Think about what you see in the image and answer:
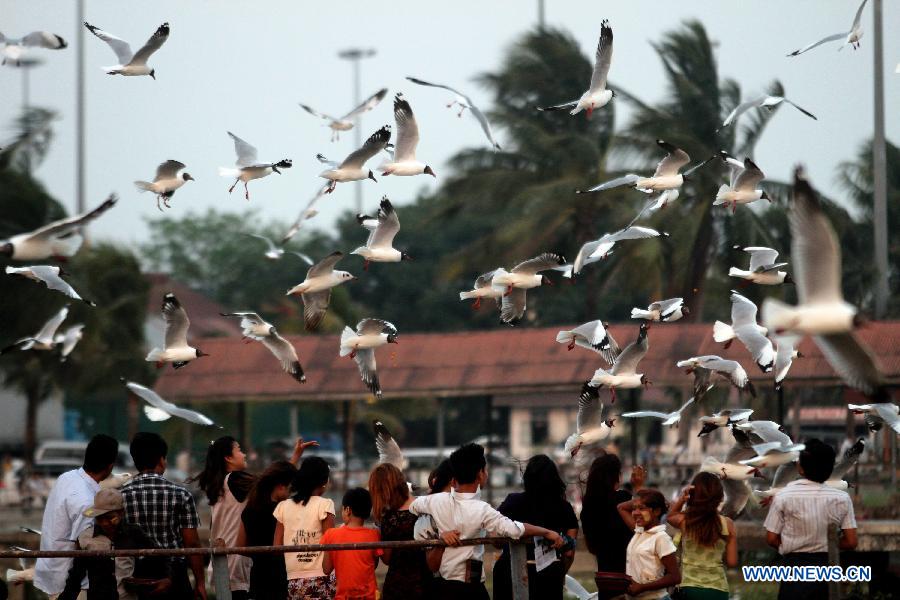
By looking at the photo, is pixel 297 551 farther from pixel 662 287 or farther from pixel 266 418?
pixel 266 418

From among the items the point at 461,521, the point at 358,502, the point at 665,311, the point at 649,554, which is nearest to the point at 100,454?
the point at 358,502

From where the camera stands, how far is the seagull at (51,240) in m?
8.41

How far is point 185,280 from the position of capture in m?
63.6

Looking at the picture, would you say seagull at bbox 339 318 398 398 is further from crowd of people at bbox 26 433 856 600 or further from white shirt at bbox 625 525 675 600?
white shirt at bbox 625 525 675 600

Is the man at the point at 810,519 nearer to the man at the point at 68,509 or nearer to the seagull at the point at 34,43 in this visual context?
the man at the point at 68,509

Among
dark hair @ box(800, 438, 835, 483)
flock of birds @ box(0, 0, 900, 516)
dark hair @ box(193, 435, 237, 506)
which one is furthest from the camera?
flock of birds @ box(0, 0, 900, 516)

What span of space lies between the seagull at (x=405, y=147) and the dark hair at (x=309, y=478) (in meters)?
4.28

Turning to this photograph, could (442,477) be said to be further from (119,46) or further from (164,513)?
(119,46)

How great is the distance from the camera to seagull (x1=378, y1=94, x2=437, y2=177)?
37.3 feet

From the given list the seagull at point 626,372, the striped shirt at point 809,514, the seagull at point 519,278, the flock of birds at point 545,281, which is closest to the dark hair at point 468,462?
the striped shirt at point 809,514

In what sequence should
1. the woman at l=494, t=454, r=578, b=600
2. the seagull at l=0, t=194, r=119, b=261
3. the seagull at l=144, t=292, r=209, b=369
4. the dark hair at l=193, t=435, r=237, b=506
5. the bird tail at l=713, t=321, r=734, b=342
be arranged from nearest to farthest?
the woman at l=494, t=454, r=578, b=600 → the dark hair at l=193, t=435, r=237, b=506 → the seagull at l=0, t=194, r=119, b=261 → the bird tail at l=713, t=321, r=734, b=342 → the seagull at l=144, t=292, r=209, b=369

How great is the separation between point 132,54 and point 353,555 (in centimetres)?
535

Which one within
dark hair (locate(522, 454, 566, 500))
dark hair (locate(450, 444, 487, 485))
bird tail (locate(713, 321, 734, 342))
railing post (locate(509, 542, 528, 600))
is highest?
bird tail (locate(713, 321, 734, 342))

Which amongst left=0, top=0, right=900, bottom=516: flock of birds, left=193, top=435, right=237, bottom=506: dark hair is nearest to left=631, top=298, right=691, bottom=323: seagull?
left=0, top=0, right=900, bottom=516: flock of birds
